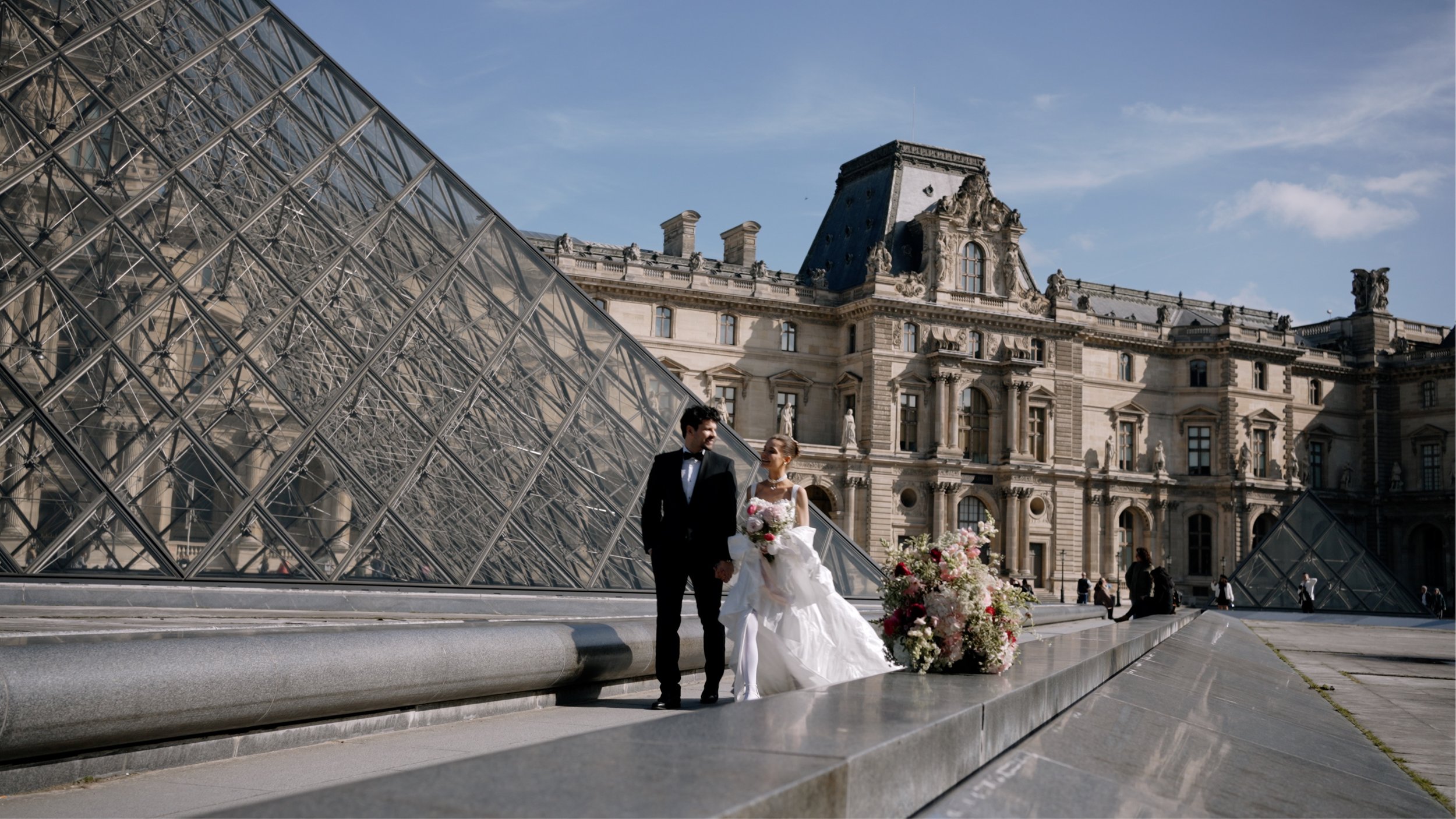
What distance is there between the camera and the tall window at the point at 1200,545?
56.8m

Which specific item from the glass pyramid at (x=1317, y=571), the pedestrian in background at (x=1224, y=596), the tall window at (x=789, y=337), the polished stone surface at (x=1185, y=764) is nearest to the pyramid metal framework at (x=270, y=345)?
the polished stone surface at (x=1185, y=764)

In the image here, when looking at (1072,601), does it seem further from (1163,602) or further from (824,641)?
(824,641)

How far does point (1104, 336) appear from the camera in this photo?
183ft

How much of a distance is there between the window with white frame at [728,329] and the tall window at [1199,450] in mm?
24017

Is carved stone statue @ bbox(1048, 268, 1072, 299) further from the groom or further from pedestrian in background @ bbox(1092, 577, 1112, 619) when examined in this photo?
the groom

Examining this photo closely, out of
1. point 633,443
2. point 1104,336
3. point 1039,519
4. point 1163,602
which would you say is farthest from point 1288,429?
point 633,443

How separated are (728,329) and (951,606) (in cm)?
4350

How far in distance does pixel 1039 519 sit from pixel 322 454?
44.9 meters

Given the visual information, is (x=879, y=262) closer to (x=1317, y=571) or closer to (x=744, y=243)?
(x=744, y=243)

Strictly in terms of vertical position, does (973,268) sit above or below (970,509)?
above

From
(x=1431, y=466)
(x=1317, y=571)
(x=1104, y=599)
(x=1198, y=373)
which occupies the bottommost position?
(x=1104, y=599)

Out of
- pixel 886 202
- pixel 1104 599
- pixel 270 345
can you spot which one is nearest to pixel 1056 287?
pixel 886 202

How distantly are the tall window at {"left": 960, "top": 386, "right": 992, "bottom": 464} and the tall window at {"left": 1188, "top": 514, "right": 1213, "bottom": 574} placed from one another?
12784mm

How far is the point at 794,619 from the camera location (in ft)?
20.3
